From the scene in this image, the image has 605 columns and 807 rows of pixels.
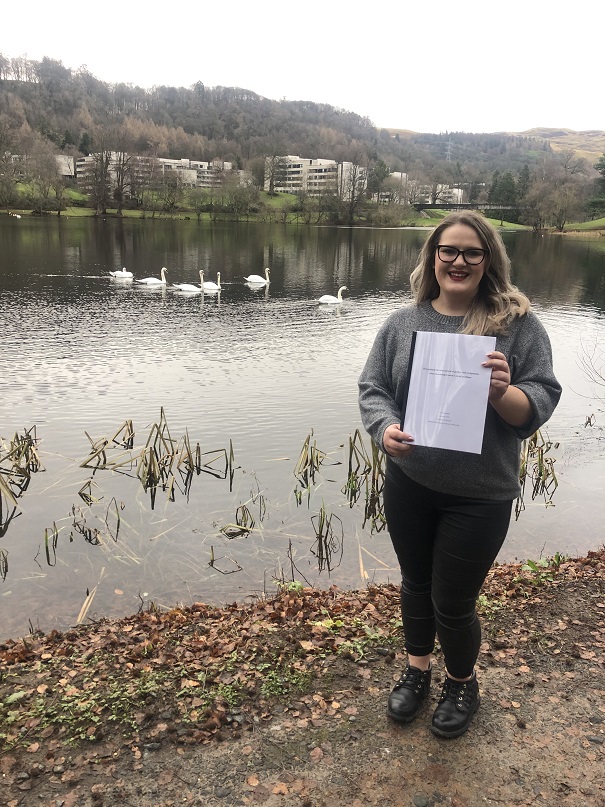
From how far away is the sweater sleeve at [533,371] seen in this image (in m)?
2.85

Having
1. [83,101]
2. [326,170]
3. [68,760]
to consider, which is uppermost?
[83,101]

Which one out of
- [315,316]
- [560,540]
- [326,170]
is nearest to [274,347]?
[315,316]

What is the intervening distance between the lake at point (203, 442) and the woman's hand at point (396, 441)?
4033mm

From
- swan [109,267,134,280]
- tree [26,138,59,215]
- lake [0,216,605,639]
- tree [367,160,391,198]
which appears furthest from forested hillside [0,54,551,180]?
lake [0,216,605,639]

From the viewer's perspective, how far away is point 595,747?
3363 millimetres

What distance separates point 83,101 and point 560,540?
659 ft

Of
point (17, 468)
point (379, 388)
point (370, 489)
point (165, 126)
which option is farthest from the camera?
point (165, 126)

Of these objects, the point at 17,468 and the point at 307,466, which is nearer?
the point at 17,468

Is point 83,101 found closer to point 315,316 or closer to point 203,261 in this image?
point 203,261

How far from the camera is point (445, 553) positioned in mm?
3082

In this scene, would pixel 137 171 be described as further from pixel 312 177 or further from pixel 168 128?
pixel 168 128

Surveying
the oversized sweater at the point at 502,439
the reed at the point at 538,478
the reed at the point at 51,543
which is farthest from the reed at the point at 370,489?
the oversized sweater at the point at 502,439

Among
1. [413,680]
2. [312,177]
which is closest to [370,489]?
[413,680]

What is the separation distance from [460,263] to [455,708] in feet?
8.55
